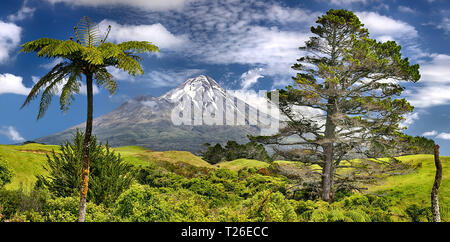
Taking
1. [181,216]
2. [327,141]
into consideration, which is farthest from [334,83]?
[181,216]

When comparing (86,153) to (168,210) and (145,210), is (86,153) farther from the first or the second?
(168,210)

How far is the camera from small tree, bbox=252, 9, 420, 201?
18344mm

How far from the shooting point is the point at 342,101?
64.9 ft

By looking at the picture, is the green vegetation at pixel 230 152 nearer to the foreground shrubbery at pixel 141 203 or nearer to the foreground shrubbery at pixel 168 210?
the foreground shrubbery at pixel 141 203

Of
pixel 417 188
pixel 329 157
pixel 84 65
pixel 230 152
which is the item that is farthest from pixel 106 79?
pixel 230 152

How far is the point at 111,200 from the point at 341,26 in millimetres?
18890

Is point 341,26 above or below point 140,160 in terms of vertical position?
above

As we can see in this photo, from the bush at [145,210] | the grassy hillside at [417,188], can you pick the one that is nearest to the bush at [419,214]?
the grassy hillside at [417,188]

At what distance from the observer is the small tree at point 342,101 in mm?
18344

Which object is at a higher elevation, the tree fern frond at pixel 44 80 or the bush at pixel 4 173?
the tree fern frond at pixel 44 80

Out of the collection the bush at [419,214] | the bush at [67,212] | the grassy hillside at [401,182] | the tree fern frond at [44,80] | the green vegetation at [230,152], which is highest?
the green vegetation at [230,152]

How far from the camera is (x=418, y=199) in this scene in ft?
66.9
